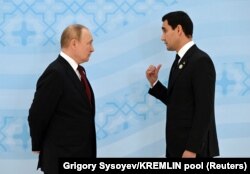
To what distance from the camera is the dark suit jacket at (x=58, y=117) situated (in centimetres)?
205

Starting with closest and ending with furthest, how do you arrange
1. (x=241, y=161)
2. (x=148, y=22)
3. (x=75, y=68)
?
(x=241, y=161) < (x=75, y=68) < (x=148, y=22)

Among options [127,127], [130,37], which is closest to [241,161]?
[127,127]

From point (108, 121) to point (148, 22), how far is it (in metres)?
0.69

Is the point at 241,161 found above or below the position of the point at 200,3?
below

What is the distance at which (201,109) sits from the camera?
6.63ft

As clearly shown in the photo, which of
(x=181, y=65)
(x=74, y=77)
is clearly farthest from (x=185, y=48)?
(x=74, y=77)

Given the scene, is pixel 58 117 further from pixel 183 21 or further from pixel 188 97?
pixel 183 21

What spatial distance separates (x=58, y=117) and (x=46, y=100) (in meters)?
0.12

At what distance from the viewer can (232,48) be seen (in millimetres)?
2699

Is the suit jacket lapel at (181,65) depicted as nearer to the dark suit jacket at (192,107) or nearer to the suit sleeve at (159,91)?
the dark suit jacket at (192,107)

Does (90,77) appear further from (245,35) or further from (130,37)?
(245,35)

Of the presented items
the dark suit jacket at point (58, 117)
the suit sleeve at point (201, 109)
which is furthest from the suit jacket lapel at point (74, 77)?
the suit sleeve at point (201, 109)

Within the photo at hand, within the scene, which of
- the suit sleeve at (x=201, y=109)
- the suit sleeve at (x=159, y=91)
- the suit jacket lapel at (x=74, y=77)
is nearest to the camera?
the suit sleeve at (x=201, y=109)

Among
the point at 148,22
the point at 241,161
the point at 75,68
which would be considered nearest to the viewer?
the point at 241,161
